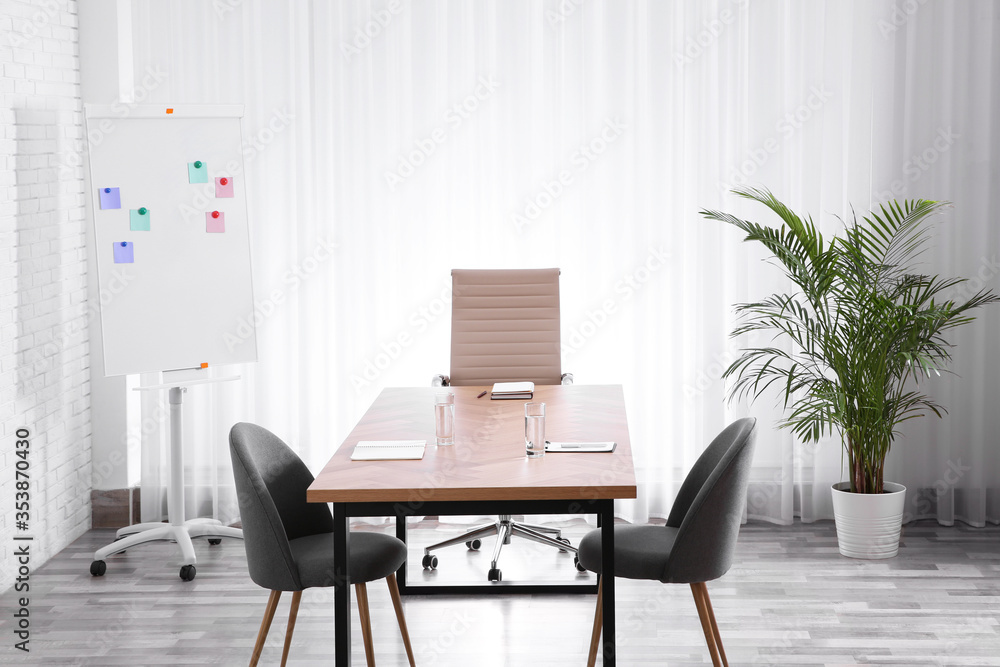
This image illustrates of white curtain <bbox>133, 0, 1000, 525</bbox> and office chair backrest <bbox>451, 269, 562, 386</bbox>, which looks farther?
white curtain <bbox>133, 0, 1000, 525</bbox>

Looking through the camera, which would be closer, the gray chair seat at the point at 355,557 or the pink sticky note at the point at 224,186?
the gray chair seat at the point at 355,557

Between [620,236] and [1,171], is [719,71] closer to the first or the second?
[620,236]

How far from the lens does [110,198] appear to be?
4.15 meters

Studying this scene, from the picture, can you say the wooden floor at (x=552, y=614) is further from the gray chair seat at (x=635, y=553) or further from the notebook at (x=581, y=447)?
the notebook at (x=581, y=447)

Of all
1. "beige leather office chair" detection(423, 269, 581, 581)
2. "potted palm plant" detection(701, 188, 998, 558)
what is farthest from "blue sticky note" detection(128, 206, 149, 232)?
"potted palm plant" detection(701, 188, 998, 558)

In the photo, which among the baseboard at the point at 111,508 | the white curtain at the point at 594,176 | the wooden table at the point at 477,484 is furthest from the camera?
the baseboard at the point at 111,508

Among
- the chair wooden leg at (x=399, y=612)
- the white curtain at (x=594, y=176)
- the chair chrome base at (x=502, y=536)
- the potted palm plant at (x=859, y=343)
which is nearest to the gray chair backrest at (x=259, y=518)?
the chair wooden leg at (x=399, y=612)

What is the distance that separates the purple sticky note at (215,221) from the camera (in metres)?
4.34

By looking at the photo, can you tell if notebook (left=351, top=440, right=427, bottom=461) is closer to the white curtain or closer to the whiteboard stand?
the whiteboard stand

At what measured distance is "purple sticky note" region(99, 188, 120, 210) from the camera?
13.6 ft

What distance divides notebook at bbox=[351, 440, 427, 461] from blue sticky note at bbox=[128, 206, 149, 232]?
1.80m

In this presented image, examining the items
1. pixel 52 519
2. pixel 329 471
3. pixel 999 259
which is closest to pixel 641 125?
pixel 999 259

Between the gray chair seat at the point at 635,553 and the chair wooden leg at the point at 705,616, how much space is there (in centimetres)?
15

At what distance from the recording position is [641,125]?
466cm
